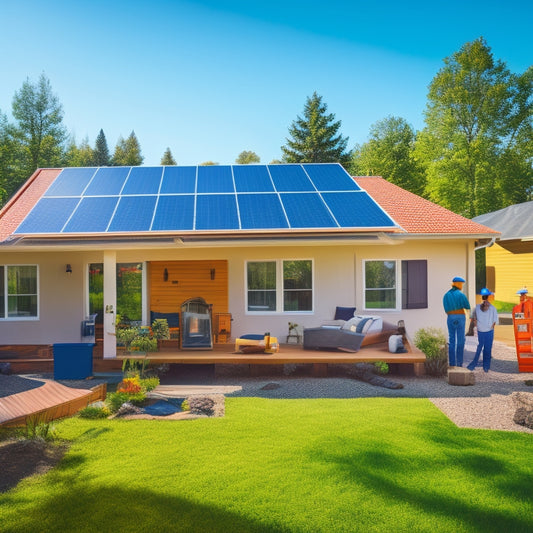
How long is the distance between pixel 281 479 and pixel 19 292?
33.9 feet

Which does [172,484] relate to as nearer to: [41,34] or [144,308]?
[144,308]

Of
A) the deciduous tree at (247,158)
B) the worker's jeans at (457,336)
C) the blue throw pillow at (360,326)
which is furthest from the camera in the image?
the deciduous tree at (247,158)

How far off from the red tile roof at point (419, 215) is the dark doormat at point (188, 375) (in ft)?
19.6

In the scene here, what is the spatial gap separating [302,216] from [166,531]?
27.2ft

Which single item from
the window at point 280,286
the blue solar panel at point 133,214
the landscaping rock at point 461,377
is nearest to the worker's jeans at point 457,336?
the landscaping rock at point 461,377

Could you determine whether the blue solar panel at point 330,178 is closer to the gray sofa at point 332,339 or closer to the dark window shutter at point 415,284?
the dark window shutter at point 415,284

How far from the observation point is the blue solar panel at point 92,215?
36.2 feet

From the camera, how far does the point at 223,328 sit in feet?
40.4

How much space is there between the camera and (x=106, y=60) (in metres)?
21.5

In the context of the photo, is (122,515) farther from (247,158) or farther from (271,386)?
(247,158)

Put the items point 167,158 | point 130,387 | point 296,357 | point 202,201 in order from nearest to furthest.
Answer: point 130,387 < point 296,357 < point 202,201 < point 167,158

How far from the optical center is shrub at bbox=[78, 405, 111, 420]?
7.25 m

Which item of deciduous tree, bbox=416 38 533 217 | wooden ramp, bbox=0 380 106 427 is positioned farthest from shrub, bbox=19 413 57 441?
deciduous tree, bbox=416 38 533 217

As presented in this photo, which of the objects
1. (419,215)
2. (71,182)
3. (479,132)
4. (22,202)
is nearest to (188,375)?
(71,182)
